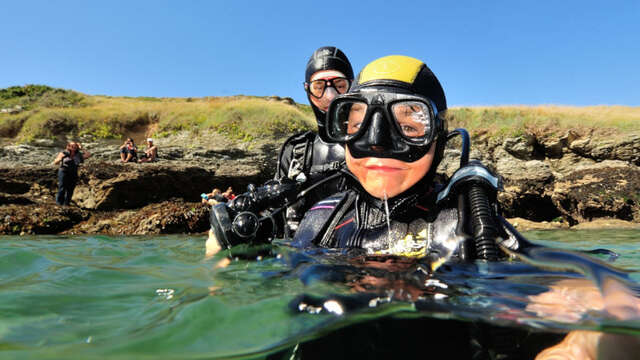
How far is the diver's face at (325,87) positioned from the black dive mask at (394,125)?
7.26ft

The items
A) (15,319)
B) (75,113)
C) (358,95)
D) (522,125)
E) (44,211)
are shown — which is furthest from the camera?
(75,113)

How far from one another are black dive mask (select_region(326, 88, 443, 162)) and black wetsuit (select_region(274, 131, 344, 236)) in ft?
4.56

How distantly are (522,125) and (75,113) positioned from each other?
24095 mm

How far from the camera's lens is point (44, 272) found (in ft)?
8.31

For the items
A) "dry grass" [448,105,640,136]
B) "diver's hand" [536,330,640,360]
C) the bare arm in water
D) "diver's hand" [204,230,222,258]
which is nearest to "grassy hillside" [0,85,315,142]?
"dry grass" [448,105,640,136]

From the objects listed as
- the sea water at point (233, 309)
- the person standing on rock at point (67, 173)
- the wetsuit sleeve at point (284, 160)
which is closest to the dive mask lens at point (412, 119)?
the sea water at point (233, 309)

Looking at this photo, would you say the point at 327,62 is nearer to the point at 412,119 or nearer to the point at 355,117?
the point at 355,117

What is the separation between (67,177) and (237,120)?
10.9 meters

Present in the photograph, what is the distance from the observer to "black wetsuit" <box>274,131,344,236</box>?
151 inches

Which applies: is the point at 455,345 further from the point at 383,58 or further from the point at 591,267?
the point at 383,58

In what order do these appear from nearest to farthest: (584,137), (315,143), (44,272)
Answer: (44,272) < (315,143) < (584,137)

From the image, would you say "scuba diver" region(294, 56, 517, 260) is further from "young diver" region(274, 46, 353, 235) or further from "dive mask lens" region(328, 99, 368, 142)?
"young diver" region(274, 46, 353, 235)

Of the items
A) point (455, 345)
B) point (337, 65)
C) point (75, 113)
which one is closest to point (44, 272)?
point (455, 345)

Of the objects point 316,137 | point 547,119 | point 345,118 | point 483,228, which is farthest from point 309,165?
point 547,119
